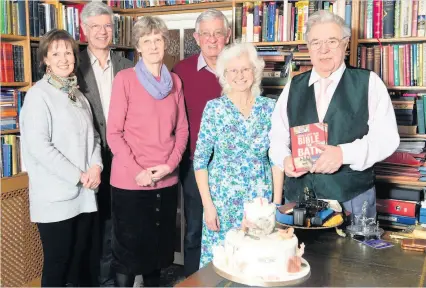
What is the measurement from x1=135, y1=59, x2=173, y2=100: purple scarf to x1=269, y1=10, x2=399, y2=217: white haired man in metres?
0.62

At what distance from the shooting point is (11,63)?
2828 mm

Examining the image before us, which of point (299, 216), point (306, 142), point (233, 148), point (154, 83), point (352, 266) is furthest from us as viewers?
point (154, 83)

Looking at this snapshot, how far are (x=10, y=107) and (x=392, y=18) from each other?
237 cm

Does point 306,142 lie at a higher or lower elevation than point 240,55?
lower

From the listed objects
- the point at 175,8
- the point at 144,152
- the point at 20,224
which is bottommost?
the point at 20,224

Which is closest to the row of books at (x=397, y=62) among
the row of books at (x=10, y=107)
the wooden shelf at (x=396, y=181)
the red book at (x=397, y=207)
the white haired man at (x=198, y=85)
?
the wooden shelf at (x=396, y=181)

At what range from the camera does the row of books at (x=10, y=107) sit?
9.27 ft

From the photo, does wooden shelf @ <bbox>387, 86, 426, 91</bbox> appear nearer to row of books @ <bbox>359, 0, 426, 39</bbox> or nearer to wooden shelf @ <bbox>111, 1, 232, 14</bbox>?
row of books @ <bbox>359, 0, 426, 39</bbox>

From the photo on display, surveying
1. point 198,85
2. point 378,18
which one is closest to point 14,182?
point 198,85

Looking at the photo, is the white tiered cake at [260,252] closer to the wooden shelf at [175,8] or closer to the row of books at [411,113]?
the row of books at [411,113]

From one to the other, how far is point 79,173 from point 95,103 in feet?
1.45

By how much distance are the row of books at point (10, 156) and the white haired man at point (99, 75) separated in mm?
629

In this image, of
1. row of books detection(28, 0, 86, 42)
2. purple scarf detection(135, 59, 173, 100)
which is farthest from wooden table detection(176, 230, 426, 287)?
row of books detection(28, 0, 86, 42)

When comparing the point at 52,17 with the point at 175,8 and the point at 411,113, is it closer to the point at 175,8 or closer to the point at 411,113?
the point at 175,8
